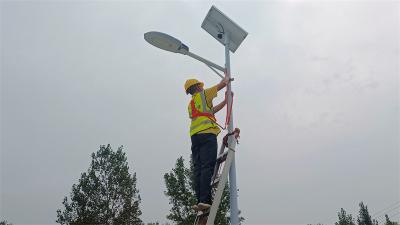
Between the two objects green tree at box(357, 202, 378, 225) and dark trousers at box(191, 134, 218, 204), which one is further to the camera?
green tree at box(357, 202, 378, 225)

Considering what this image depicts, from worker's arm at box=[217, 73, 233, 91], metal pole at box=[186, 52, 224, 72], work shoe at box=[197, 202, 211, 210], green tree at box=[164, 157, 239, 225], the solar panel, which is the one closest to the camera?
work shoe at box=[197, 202, 211, 210]

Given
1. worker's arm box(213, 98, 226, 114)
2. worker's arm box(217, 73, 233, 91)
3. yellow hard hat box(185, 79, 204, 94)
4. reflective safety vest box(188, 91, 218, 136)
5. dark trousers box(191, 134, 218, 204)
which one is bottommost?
dark trousers box(191, 134, 218, 204)

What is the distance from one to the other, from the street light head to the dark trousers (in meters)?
1.06

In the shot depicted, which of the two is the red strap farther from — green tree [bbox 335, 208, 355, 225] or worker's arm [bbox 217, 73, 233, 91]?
green tree [bbox 335, 208, 355, 225]

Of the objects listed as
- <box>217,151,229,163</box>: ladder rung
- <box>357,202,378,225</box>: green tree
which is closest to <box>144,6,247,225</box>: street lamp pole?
<box>217,151,229,163</box>: ladder rung

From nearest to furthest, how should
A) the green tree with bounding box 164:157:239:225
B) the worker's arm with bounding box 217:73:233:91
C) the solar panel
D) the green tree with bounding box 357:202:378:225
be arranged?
the worker's arm with bounding box 217:73:233:91 → the solar panel → the green tree with bounding box 164:157:239:225 → the green tree with bounding box 357:202:378:225

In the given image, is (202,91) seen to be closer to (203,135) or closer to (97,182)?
(203,135)

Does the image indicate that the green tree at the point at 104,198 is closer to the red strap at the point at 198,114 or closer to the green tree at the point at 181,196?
the green tree at the point at 181,196

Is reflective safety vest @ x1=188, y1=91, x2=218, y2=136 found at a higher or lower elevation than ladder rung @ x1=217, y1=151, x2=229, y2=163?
higher

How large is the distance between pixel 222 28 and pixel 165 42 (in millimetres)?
786

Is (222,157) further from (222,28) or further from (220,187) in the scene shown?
(222,28)

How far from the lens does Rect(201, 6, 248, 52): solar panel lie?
498 centimetres

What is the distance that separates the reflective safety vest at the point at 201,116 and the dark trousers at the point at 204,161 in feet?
0.35

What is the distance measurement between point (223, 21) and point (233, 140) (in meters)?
1.57
